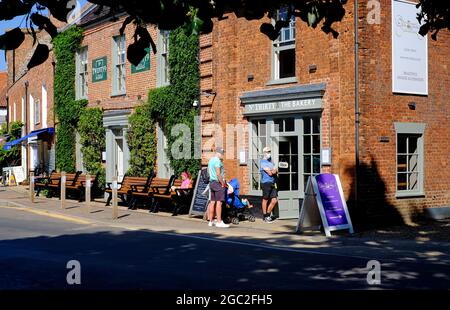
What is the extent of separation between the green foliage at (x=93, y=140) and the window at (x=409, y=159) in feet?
39.4

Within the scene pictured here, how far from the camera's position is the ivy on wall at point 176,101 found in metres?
19.7

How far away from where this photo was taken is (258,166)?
712 inches

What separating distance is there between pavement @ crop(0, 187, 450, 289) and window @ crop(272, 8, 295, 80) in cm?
379

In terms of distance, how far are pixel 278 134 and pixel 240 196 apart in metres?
2.09


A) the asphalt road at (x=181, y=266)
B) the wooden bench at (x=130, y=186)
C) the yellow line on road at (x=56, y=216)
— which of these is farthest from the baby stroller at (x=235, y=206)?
the wooden bench at (x=130, y=186)

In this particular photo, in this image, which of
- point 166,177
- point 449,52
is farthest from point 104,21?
point 449,52

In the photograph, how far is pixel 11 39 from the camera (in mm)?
5793

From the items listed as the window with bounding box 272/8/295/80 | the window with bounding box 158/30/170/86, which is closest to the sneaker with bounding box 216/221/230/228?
the window with bounding box 272/8/295/80

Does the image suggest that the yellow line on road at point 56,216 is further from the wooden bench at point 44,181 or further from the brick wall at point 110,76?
the brick wall at point 110,76

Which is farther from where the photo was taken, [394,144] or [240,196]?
[240,196]

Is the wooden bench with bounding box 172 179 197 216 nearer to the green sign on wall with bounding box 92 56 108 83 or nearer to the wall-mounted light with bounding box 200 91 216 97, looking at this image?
the wall-mounted light with bounding box 200 91 216 97

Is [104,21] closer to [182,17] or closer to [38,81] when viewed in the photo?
[38,81]
